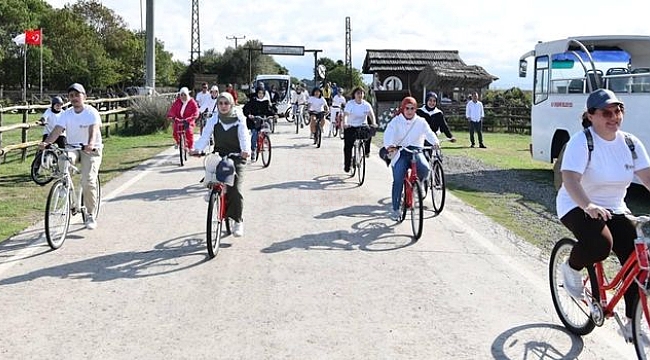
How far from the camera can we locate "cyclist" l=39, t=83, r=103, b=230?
8.63 metres

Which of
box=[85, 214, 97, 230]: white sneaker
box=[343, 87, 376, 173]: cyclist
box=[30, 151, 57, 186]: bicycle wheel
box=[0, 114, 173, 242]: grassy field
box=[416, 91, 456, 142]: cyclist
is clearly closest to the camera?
box=[85, 214, 97, 230]: white sneaker

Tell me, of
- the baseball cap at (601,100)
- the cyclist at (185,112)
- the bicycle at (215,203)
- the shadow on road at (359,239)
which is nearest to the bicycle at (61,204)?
the bicycle at (215,203)

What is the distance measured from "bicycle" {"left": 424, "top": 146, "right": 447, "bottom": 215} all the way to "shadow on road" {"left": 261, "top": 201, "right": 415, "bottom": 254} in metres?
1.09

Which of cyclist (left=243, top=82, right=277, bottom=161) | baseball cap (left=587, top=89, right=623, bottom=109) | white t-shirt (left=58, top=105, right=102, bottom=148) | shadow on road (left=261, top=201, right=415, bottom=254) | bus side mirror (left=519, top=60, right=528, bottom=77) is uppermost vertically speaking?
bus side mirror (left=519, top=60, right=528, bottom=77)

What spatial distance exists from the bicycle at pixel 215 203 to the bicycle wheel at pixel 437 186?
11.7ft

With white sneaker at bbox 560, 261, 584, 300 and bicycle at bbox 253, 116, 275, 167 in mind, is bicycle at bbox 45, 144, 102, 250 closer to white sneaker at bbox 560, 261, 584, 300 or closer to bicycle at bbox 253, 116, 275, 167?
white sneaker at bbox 560, 261, 584, 300

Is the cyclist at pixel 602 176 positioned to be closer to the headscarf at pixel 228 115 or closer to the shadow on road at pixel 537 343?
the shadow on road at pixel 537 343

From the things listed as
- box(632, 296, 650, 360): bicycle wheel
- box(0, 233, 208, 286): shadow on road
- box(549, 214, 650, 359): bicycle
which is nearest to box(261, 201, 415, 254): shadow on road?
box(0, 233, 208, 286): shadow on road

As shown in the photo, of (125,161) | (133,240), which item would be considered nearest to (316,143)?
(125,161)

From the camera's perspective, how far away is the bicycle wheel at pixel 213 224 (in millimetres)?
7396

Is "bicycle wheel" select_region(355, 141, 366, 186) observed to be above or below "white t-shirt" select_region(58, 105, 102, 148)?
below

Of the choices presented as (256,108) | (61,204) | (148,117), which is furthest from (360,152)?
(148,117)

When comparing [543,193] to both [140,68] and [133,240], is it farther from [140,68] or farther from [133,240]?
[140,68]

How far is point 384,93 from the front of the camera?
34.9 metres
